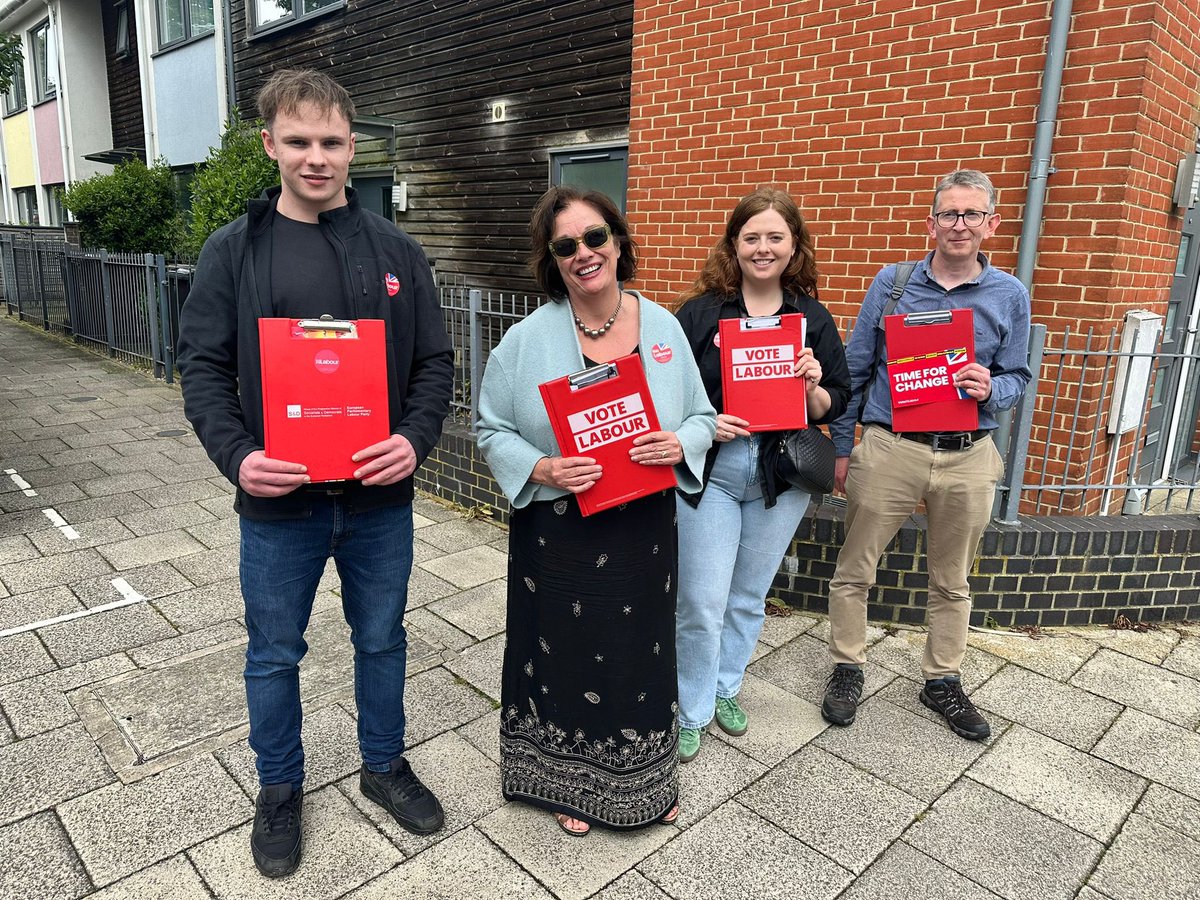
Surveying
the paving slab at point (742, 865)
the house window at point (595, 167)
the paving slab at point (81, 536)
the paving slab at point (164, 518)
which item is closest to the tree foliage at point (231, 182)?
the house window at point (595, 167)

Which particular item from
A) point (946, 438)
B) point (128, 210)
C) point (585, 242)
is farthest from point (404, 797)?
point (128, 210)

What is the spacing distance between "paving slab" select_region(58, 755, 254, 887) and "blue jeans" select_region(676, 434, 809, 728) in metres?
1.52

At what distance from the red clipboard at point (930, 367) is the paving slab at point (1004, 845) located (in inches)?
50.2

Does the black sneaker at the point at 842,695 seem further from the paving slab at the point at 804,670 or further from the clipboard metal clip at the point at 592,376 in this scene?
the clipboard metal clip at the point at 592,376

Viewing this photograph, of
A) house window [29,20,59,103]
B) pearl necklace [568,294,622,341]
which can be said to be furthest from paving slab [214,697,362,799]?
house window [29,20,59,103]

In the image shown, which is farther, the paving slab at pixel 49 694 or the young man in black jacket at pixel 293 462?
the paving slab at pixel 49 694

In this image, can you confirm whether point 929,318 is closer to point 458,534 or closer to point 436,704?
point 436,704

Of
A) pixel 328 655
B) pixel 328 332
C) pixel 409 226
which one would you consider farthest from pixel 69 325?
pixel 328 332

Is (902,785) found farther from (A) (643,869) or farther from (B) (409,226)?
(B) (409,226)

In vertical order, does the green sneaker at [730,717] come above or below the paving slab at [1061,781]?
above

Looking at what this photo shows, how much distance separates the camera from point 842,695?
3143 mm

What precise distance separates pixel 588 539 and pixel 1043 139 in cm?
351

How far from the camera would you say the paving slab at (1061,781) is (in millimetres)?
2609

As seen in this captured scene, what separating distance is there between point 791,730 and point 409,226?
23.9ft
